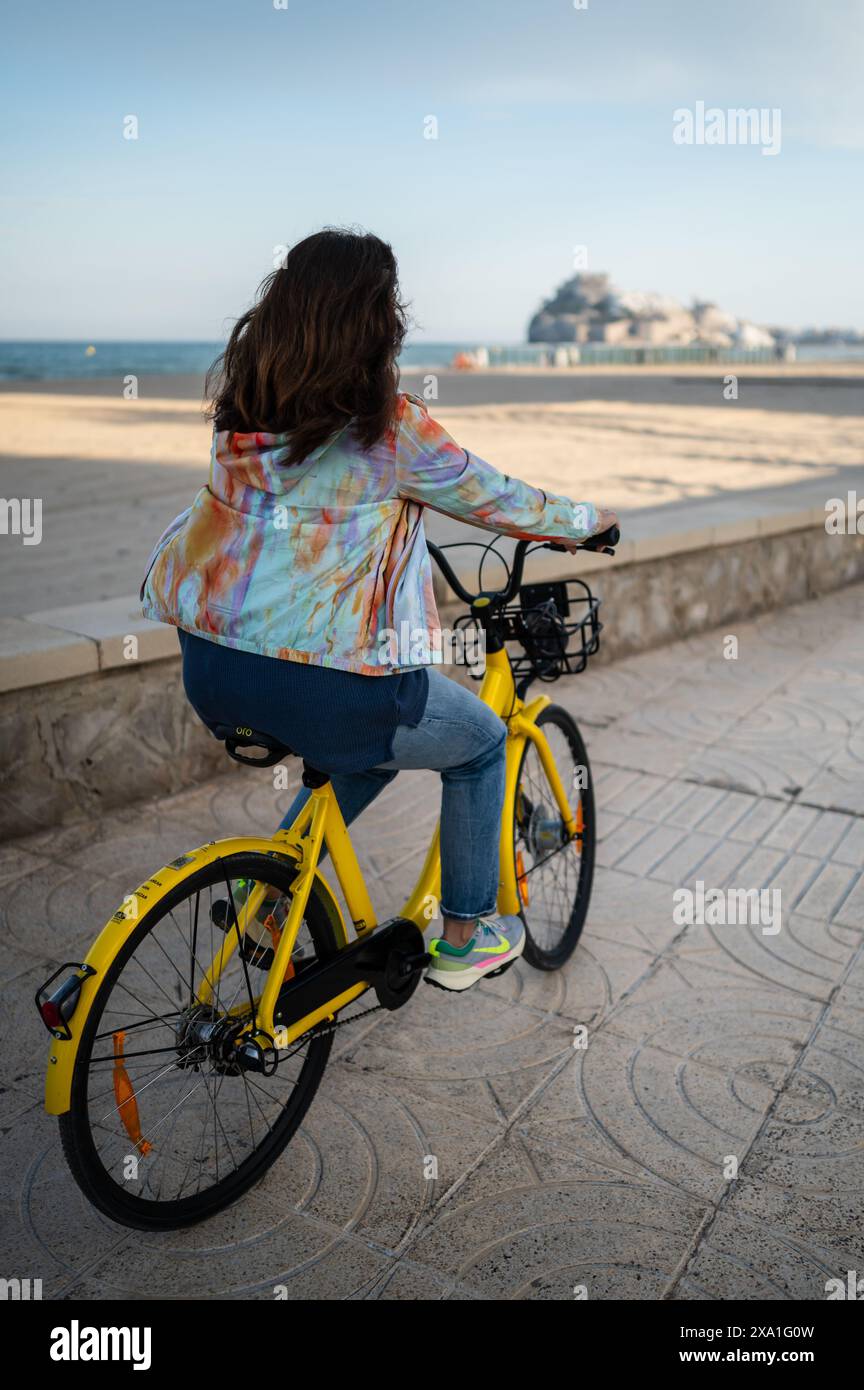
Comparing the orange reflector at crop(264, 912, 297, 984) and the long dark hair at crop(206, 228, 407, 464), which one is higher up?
the long dark hair at crop(206, 228, 407, 464)

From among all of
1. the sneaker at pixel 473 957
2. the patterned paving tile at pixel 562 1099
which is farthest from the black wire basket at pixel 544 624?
the patterned paving tile at pixel 562 1099

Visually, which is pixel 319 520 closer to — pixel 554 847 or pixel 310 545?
pixel 310 545

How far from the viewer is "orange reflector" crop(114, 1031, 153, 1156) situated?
2125 millimetres

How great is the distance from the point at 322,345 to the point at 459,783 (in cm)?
97

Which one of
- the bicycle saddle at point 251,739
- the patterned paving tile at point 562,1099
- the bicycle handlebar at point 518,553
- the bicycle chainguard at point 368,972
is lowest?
the patterned paving tile at point 562,1099

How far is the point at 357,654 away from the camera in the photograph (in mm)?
2062

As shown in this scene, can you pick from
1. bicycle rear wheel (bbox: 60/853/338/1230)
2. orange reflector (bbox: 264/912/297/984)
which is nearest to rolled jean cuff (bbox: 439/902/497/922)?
bicycle rear wheel (bbox: 60/853/338/1230)

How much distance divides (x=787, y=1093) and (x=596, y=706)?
2925mm

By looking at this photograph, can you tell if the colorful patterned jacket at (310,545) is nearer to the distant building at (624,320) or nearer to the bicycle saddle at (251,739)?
the bicycle saddle at (251,739)

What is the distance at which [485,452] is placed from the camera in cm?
1176

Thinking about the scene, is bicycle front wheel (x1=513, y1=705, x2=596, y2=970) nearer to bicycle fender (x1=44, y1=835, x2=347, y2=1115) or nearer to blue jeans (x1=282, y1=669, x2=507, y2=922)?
blue jeans (x1=282, y1=669, x2=507, y2=922)

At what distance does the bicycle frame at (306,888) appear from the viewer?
1931 millimetres

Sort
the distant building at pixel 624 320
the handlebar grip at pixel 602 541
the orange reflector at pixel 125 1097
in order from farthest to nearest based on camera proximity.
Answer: the distant building at pixel 624 320 → the handlebar grip at pixel 602 541 → the orange reflector at pixel 125 1097

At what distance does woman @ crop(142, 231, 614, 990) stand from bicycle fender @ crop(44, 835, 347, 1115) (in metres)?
0.25
